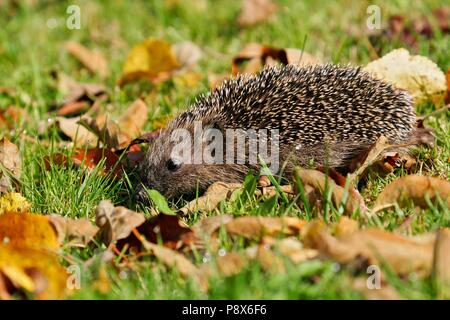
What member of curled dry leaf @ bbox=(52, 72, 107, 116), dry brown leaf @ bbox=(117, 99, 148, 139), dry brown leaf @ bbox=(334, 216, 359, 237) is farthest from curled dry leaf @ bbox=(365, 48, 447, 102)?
curled dry leaf @ bbox=(52, 72, 107, 116)

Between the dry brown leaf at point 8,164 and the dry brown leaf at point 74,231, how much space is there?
3.32 ft

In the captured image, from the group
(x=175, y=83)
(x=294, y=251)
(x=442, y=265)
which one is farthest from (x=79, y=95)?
(x=442, y=265)

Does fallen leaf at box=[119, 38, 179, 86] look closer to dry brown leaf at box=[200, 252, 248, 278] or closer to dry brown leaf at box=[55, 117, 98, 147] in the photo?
dry brown leaf at box=[55, 117, 98, 147]

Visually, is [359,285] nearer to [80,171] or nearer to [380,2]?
[80,171]

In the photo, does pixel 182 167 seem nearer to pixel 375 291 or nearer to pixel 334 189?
pixel 334 189

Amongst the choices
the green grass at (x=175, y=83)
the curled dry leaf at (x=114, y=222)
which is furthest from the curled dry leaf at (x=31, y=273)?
the curled dry leaf at (x=114, y=222)

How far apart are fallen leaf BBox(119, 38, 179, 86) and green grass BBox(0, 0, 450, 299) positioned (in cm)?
14

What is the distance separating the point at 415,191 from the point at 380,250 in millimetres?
890

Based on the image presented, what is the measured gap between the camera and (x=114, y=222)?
4.40m

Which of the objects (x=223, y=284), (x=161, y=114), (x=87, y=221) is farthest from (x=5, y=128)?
(x=223, y=284)

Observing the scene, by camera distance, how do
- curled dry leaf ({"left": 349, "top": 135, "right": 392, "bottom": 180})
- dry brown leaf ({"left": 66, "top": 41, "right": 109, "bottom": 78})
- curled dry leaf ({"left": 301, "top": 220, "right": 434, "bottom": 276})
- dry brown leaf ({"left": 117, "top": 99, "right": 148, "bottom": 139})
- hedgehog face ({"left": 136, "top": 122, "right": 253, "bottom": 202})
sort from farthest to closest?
1. dry brown leaf ({"left": 66, "top": 41, "right": 109, "bottom": 78})
2. dry brown leaf ({"left": 117, "top": 99, "right": 148, "bottom": 139})
3. hedgehog face ({"left": 136, "top": 122, "right": 253, "bottom": 202})
4. curled dry leaf ({"left": 349, "top": 135, "right": 392, "bottom": 180})
5. curled dry leaf ({"left": 301, "top": 220, "right": 434, "bottom": 276})

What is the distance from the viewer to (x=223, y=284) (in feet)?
12.0

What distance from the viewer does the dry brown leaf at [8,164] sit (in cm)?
531

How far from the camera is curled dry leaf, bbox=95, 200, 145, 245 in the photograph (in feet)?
14.2
